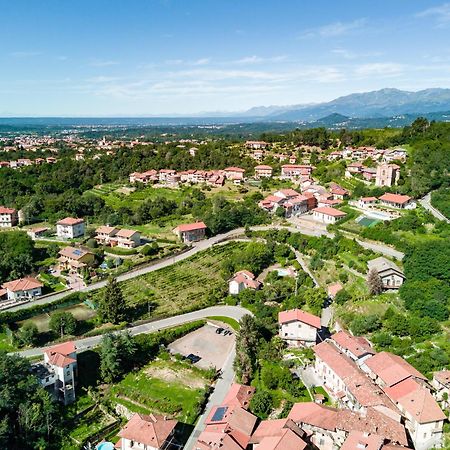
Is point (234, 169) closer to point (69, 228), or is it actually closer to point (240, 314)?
point (69, 228)

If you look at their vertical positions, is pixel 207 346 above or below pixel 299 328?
below

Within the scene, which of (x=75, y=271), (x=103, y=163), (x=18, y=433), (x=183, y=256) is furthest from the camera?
(x=103, y=163)

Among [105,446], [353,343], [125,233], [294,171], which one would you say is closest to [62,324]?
[105,446]

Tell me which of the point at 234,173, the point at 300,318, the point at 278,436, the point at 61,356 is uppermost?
the point at 234,173

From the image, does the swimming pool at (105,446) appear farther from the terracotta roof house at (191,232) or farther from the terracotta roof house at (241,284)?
the terracotta roof house at (191,232)

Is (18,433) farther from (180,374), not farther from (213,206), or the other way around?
(213,206)

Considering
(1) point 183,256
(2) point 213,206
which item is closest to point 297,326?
(1) point 183,256
